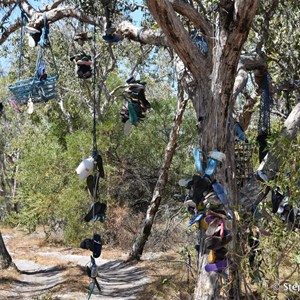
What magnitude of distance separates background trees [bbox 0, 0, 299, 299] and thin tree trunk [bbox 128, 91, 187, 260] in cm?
48

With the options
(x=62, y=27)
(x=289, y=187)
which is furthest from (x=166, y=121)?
(x=289, y=187)

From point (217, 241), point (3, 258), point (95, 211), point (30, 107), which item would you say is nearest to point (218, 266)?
point (217, 241)

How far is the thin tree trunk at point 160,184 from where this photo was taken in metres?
8.69

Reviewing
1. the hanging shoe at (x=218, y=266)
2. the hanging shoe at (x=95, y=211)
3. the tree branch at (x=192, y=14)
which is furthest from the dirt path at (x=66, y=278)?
the tree branch at (x=192, y=14)

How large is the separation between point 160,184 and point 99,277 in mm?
1979

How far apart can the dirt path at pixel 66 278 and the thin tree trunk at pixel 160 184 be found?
421 millimetres

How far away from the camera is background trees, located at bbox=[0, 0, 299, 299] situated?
141 inches

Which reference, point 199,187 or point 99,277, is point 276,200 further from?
point 99,277

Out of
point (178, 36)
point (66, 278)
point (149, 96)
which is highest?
point (149, 96)

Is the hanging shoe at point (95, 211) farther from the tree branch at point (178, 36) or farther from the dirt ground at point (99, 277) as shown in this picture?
the dirt ground at point (99, 277)

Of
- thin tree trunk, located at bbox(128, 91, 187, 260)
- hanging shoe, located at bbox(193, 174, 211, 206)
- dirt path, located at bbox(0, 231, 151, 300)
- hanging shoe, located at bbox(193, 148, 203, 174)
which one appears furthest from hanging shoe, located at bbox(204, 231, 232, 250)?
thin tree trunk, located at bbox(128, 91, 187, 260)

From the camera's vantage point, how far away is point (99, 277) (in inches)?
348

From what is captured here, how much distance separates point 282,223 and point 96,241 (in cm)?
146

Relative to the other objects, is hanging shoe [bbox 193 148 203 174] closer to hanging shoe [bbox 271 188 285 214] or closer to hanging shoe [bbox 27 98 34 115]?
hanging shoe [bbox 271 188 285 214]
